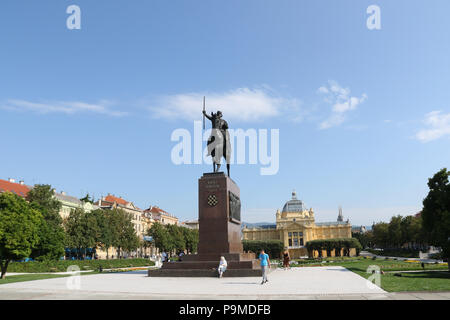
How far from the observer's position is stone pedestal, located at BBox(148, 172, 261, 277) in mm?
22562

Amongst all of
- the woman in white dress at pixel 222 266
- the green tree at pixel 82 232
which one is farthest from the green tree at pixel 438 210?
the green tree at pixel 82 232

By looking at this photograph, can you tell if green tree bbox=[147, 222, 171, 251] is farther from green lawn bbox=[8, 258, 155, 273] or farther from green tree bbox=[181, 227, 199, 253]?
green lawn bbox=[8, 258, 155, 273]

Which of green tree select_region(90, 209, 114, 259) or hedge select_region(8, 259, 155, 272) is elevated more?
green tree select_region(90, 209, 114, 259)

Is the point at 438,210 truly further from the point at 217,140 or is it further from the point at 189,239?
the point at 189,239

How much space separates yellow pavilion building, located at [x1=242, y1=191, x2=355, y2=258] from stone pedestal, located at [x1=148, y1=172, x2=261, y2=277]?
120m

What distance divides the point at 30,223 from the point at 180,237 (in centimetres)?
6654

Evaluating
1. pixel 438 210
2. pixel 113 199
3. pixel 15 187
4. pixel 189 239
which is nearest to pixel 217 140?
pixel 438 210

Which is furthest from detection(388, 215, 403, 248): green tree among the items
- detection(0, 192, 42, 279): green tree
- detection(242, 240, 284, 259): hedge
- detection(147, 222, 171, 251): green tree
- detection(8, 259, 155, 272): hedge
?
detection(0, 192, 42, 279): green tree

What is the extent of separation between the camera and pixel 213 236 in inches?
936

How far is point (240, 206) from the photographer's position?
1112 inches

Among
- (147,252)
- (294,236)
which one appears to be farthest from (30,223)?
(294,236)

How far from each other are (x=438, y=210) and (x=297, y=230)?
420 feet

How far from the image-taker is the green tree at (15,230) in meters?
27.0
